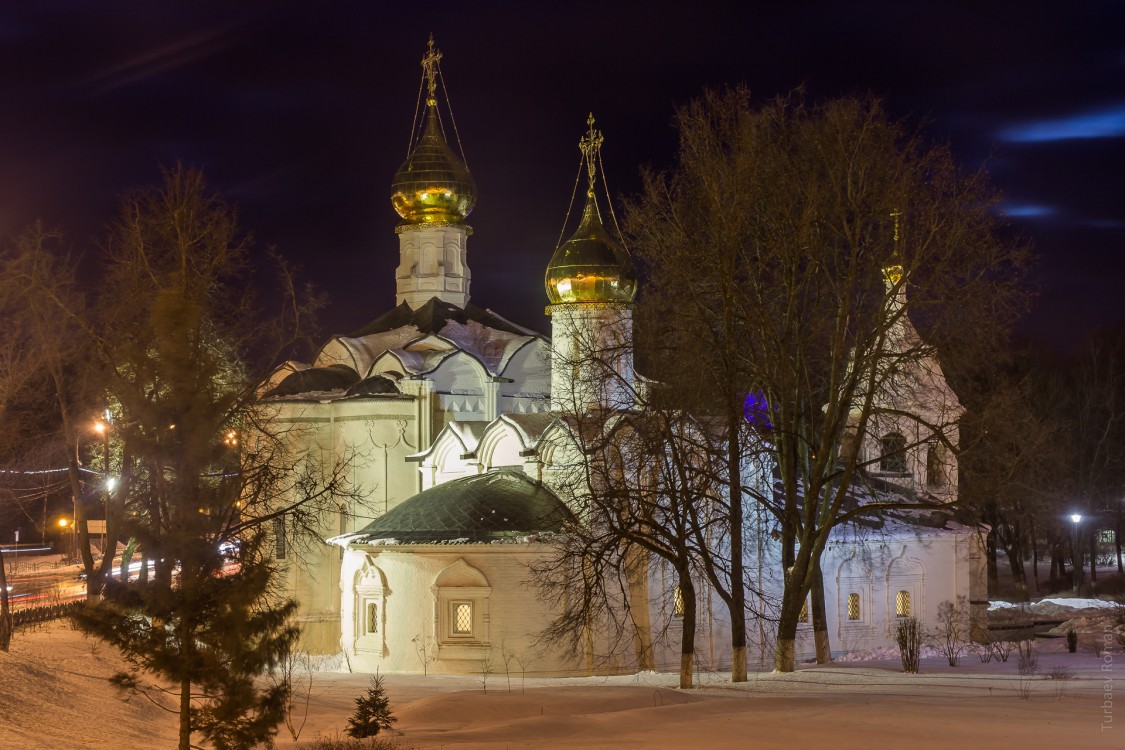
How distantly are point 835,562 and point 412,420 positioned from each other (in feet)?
28.9

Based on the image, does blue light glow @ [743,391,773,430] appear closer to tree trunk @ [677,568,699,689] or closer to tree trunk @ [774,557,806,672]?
tree trunk @ [774,557,806,672]

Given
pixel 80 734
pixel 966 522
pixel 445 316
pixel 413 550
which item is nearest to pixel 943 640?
pixel 966 522

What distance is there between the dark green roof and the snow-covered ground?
182 inches

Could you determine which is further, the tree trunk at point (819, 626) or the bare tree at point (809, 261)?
the tree trunk at point (819, 626)

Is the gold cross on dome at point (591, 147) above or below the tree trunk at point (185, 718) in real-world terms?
above

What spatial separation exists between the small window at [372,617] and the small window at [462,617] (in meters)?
1.66

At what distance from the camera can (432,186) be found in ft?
101

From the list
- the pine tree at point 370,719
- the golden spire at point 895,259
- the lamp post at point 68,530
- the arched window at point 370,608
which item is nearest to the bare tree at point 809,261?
the golden spire at point 895,259

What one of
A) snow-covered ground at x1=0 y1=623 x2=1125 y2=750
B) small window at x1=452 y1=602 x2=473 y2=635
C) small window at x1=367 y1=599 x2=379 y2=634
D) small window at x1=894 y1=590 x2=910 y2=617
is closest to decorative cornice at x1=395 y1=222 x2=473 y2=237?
small window at x1=367 y1=599 x2=379 y2=634

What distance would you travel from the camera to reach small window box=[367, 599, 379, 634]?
23656 millimetres

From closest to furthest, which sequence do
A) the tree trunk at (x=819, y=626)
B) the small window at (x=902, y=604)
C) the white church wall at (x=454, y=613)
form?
the tree trunk at (x=819, y=626)
the white church wall at (x=454, y=613)
the small window at (x=902, y=604)

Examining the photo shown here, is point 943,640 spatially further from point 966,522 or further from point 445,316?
point 445,316

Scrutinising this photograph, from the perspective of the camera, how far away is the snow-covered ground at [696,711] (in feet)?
35.0

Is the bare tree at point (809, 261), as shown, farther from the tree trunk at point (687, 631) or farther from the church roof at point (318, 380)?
the church roof at point (318, 380)
